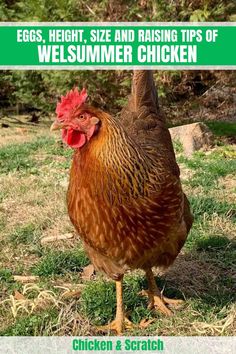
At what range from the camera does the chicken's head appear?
2690 millimetres

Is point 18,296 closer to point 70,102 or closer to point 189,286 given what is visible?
point 189,286

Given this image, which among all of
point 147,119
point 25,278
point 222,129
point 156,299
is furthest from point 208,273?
point 222,129

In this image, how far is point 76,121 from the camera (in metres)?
2.71

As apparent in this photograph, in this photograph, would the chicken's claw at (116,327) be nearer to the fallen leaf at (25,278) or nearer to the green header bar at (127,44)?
the fallen leaf at (25,278)

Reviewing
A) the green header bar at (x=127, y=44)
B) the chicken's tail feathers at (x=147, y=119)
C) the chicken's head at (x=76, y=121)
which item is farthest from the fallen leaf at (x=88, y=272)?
the green header bar at (x=127, y=44)

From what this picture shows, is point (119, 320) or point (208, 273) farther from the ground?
point (208, 273)

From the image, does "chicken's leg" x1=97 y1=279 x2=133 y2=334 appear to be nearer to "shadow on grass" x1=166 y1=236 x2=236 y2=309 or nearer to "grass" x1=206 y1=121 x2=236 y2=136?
"shadow on grass" x1=166 y1=236 x2=236 y2=309

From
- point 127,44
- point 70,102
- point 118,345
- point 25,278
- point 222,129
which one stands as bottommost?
point 118,345

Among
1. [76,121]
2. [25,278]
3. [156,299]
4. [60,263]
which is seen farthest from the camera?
[60,263]

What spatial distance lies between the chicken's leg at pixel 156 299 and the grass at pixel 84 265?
0.05m

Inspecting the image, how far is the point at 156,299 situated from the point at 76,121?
4.69ft

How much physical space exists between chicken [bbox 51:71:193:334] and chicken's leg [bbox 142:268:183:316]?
0.30m

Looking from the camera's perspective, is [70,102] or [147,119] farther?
[147,119]

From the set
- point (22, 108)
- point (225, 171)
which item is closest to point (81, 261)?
point (225, 171)
